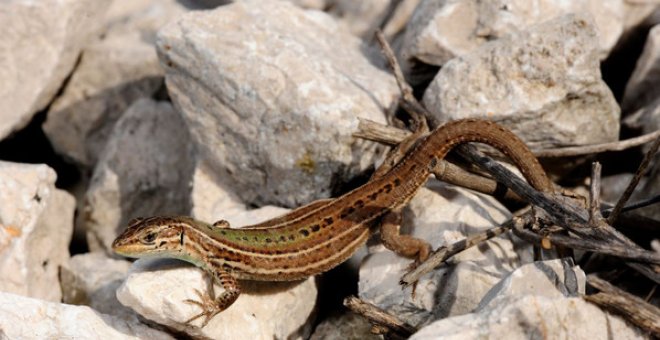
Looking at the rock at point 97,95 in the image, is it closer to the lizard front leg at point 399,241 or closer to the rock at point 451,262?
the lizard front leg at point 399,241

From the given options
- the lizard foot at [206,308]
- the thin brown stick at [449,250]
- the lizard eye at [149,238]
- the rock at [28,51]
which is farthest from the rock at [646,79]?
the rock at [28,51]

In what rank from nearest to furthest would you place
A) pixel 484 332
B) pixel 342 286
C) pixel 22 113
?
1. pixel 484 332
2. pixel 342 286
3. pixel 22 113

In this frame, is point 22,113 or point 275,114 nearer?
point 275,114

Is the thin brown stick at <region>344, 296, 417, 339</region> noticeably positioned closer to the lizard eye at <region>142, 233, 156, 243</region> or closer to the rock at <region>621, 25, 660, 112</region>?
the lizard eye at <region>142, 233, 156, 243</region>

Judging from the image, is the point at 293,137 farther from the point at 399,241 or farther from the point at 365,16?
the point at 365,16

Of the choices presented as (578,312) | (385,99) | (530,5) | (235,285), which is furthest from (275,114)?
(578,312)

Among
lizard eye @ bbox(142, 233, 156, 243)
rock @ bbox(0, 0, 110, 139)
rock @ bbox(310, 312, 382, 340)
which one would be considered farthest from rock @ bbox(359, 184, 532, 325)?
rock @ bbox(0, 0, 110, 139)

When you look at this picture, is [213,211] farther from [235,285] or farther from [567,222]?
[567,222]
